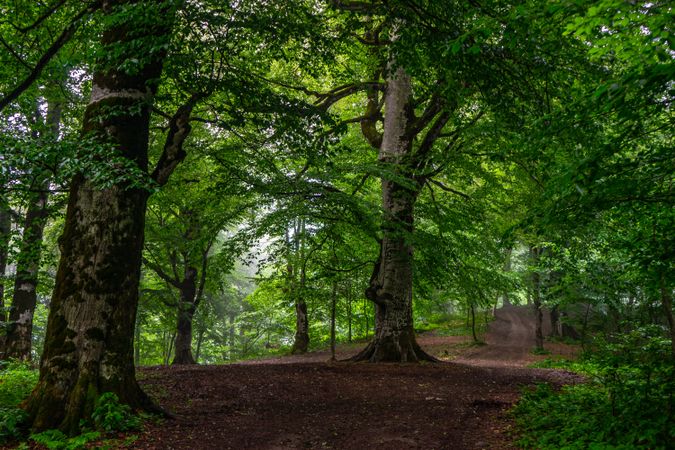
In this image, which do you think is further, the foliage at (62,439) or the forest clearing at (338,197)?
the foliage at (62,439)

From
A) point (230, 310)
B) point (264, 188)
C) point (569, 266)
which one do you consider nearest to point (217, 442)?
point (264, 188)

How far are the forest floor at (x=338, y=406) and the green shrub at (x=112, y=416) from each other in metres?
0.22

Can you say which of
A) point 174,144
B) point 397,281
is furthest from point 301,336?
point 174,144

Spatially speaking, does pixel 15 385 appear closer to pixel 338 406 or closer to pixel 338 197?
pixel 338 406

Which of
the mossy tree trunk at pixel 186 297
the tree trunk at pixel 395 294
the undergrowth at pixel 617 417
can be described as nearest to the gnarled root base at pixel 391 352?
the tree trunk at pixel 395 294

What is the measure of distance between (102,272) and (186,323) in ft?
35.2

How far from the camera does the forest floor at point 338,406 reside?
5.12 meters

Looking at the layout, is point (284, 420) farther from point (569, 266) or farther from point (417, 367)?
point (569, 266)

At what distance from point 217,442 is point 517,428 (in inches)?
145

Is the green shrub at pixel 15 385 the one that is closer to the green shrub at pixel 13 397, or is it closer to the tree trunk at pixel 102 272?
the green shrub at pixel 13 397

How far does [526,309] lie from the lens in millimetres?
35406

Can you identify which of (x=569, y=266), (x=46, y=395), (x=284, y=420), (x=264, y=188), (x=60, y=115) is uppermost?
(x=60, y=115)

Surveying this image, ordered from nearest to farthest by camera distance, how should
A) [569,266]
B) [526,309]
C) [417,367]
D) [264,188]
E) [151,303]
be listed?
[264,188], [417,367], [569,266], [151,303], [526,309]

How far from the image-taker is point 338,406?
6809mm
